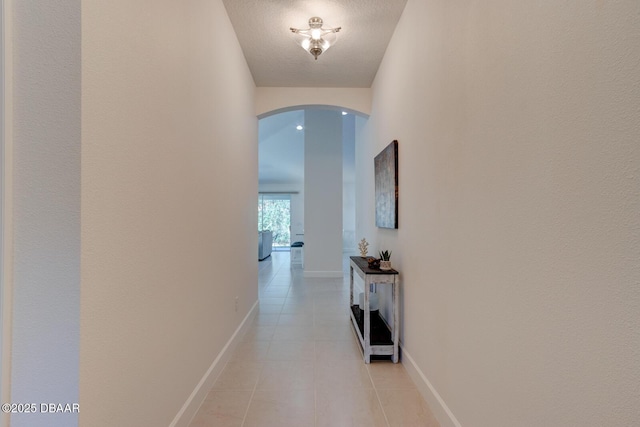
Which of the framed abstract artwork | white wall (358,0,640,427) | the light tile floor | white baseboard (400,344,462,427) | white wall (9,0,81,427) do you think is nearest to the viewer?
white wall (358,0,640,427)

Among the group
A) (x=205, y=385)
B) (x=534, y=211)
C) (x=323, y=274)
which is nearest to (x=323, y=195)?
(x=323, y=274)

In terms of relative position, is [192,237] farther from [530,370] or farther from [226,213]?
A: [530,370]

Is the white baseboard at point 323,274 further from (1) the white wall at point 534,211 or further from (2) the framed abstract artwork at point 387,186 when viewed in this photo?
(1) the white wall at point 534,211

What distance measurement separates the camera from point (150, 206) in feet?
4.07

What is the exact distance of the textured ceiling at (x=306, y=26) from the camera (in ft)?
7.60

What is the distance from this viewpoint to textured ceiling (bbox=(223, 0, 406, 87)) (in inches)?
91.2

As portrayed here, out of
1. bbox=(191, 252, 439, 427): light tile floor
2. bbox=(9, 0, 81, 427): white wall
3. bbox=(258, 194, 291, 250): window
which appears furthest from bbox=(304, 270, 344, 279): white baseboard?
bbox=(258, 194, 291, 250): window

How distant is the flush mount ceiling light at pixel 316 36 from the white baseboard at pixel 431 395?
2.58m

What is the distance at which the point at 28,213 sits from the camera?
2.82ft

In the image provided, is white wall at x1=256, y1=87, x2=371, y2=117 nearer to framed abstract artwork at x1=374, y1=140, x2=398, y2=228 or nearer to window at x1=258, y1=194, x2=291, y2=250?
framed abstract artwork at x1=374, y1=140, x2=398, y2=228

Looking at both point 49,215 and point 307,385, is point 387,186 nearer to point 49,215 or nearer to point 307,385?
point 307,385

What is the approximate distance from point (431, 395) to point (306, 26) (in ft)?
9.53

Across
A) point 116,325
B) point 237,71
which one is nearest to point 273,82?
point 237,71

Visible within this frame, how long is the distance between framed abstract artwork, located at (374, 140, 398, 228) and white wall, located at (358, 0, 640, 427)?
68 centimetres
